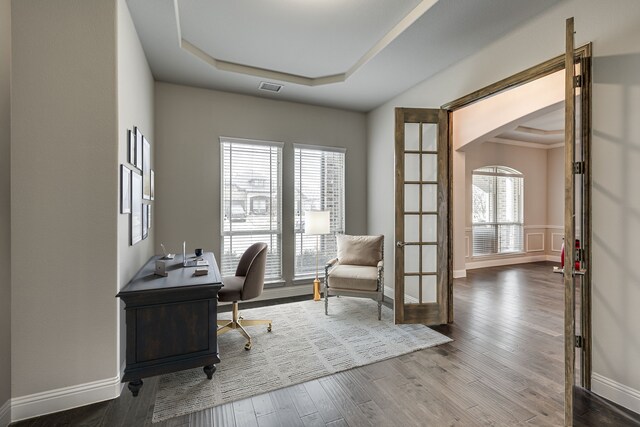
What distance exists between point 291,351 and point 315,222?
1809mm

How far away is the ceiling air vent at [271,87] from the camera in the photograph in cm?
387

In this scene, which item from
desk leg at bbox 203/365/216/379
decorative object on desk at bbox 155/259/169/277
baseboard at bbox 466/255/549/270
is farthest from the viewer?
baseboard at bbox 466/255/549/270

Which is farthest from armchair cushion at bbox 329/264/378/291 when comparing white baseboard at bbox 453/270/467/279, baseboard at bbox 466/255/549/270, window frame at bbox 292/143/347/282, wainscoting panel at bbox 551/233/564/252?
wainscoting panel at bbox 551/233/564/252

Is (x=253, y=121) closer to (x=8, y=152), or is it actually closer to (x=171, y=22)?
(x=171, y=22)

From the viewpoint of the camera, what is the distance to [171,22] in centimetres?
256

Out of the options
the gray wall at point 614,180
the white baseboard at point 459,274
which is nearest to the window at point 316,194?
the white baseboard at point 459,274

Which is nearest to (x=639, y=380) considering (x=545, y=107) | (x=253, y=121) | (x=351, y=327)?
(x=351, y=327)

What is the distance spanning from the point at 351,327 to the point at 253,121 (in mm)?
3054

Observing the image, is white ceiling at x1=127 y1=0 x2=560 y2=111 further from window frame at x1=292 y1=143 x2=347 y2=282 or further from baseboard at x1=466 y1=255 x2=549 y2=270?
baseboard at x1=466 y1=255 x2=549 y2=270

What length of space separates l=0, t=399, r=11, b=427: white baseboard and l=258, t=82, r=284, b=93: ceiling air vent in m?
3.67

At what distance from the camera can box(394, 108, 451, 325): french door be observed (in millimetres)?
3338

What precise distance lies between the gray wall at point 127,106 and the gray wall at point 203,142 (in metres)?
0.78

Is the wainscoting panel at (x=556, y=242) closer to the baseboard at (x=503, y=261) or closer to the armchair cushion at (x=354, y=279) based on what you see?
the baseboard at (x=503, y=261)

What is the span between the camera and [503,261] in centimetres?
709
